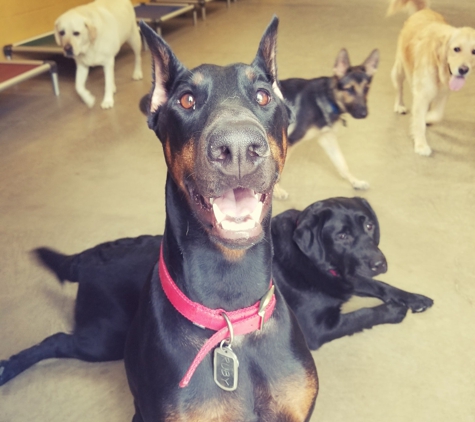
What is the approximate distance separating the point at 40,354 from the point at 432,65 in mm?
3769

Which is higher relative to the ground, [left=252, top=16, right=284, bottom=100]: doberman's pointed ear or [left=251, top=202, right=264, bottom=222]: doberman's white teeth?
[left=252, top=16, right=284, bottom=100]: doberman's pointed ear

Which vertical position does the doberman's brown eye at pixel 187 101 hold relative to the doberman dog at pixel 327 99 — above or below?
above

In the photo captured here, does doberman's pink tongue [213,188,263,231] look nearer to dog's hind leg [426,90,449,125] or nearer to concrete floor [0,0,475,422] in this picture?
concrete floor [0,0,475,422]

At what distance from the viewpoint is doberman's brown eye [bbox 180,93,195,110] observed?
1413 mm

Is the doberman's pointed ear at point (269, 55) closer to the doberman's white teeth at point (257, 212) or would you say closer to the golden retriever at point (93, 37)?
the doberman's white teeth at point (257, 212)

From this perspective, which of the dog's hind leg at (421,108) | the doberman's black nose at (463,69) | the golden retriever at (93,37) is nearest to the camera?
the doberman's black nose at (463,69)

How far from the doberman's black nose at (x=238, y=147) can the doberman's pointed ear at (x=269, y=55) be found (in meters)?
0.42

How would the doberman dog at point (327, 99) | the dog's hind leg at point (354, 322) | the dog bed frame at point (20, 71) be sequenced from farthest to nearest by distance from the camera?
1. the dog bed frame at point (20, 71)
2. the doberman dog at point (327, 99)
3. the dog's hind leg at point (354, 322)

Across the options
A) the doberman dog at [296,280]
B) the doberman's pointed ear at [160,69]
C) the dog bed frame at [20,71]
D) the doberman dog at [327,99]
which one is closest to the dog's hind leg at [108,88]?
the dog bed frame at [20,71]

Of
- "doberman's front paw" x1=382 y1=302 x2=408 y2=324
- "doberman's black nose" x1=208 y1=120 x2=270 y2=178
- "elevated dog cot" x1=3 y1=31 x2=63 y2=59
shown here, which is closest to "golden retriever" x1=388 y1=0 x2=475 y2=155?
"doberman's front paw" x1=382 y1=302 x2=408 y2=324

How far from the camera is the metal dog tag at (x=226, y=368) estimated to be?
1.39 meters

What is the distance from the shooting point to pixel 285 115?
62.2 inches

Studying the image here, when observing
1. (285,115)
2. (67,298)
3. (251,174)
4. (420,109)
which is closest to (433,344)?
(285,115)

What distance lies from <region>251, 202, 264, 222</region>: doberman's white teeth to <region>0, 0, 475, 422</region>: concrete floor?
1.09 m
